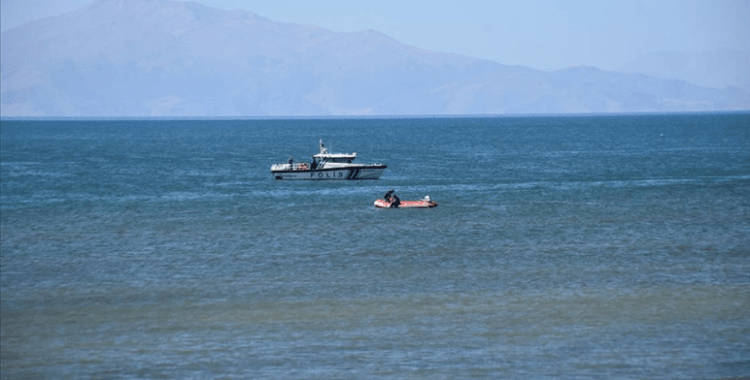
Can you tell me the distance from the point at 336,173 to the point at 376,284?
5553cm

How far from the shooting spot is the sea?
32.7m

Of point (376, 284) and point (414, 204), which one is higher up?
point (414, 204)

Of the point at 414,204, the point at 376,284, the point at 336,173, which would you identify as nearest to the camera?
the point at 376,284

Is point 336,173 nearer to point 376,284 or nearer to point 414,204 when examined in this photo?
point 414,204

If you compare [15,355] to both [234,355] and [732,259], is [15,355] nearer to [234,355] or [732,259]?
[234,355]

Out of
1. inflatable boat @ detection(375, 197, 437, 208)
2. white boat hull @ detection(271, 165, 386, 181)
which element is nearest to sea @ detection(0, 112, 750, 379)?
inflatable boat @ detection(375, 197, 437, 208)

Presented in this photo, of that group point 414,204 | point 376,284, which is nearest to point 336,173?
point 414,204

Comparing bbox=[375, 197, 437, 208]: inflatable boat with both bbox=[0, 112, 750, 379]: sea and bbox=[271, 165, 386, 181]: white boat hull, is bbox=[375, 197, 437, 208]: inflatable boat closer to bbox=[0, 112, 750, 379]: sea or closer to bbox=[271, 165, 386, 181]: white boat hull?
bbox=[0, 112, 750, 379]: sea

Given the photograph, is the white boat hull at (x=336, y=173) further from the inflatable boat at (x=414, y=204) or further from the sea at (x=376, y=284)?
the inflatable boat at (x=414, y=204)

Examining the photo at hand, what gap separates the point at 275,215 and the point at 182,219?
273 inches

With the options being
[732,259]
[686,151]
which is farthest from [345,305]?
[686,151]

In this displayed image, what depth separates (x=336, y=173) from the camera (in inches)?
3917

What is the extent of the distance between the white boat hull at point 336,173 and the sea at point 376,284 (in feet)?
31.9

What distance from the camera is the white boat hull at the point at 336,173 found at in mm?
99438
